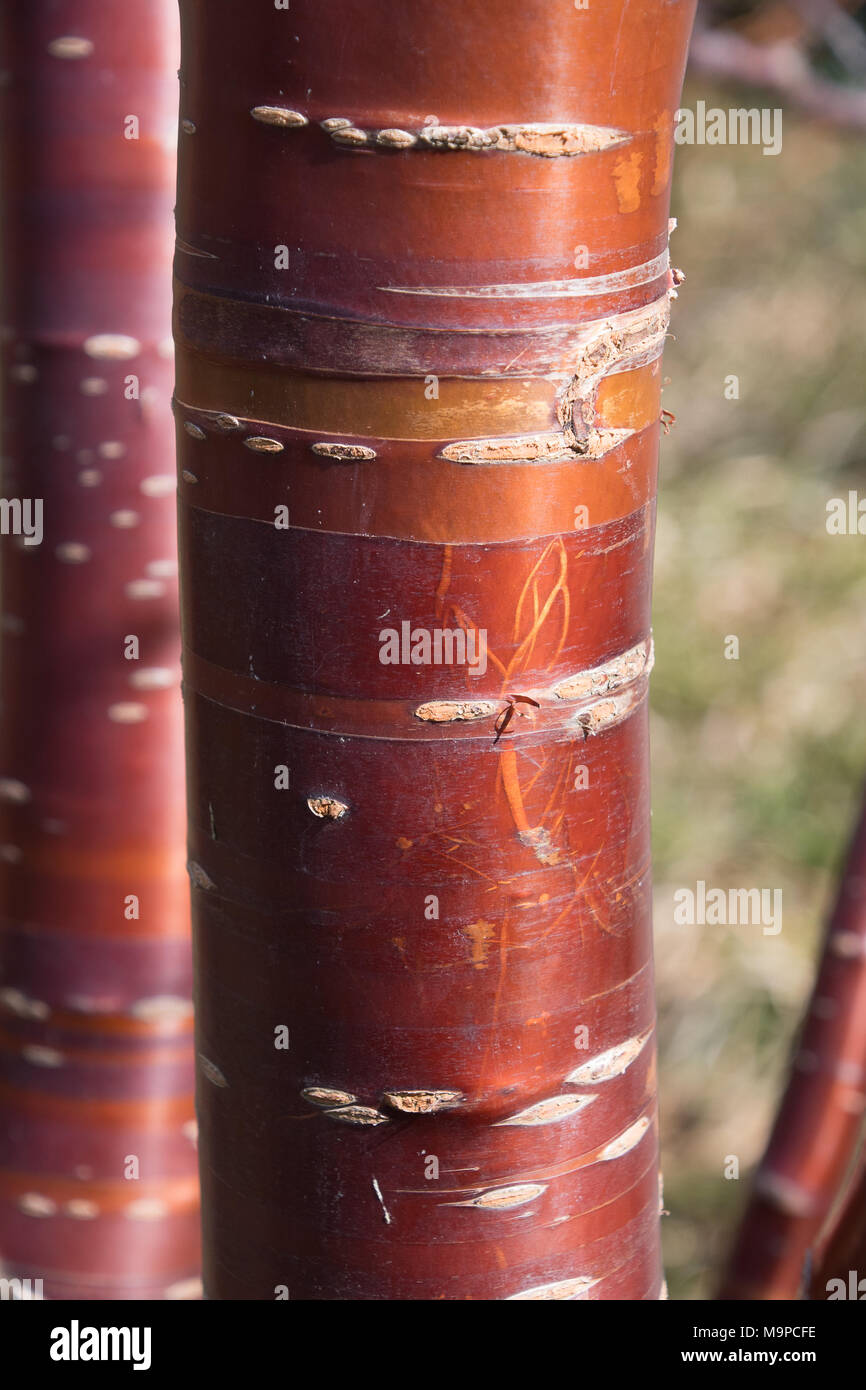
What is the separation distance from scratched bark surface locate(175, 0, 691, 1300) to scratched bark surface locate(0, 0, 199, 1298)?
0.46 metres

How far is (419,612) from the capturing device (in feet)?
1.42

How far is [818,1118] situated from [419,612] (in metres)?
0.97

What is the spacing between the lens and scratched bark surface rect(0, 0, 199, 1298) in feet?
2.94

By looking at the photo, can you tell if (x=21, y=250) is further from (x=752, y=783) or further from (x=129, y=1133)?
(x=752, y=783)

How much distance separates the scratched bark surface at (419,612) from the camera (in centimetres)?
41

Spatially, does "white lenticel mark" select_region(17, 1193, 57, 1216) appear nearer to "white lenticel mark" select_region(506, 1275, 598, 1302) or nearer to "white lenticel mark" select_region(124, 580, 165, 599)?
"white lenticel mark" select_region(124, 580, 165, 599)

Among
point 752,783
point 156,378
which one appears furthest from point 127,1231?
point 752,783

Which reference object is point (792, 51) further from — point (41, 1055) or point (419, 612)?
point (419, 612)

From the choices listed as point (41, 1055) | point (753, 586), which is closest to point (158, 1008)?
point (41, 1055)

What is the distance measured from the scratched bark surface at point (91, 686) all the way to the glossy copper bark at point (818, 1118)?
526 mm

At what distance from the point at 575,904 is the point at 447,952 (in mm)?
51

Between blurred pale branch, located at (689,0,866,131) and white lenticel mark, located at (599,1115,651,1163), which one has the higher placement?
blurred pale branch, located at (689,0,866,131)

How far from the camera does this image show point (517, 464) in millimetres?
435

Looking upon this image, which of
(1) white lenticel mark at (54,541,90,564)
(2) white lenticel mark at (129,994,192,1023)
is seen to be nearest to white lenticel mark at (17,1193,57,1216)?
(2) white lenticel mark at (129,994,192,1023)
